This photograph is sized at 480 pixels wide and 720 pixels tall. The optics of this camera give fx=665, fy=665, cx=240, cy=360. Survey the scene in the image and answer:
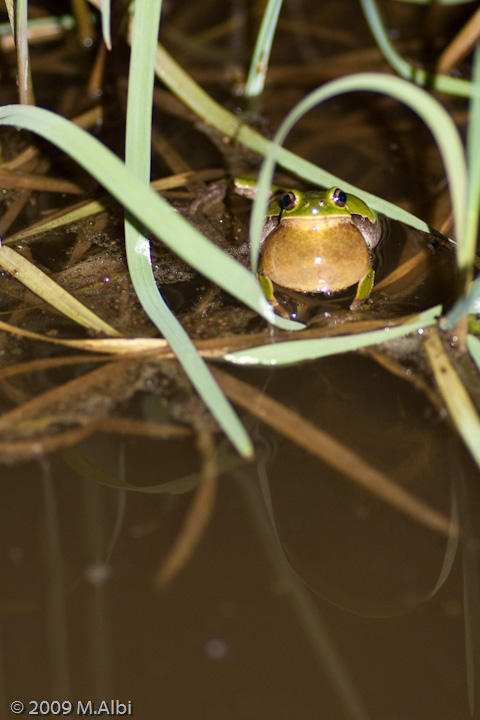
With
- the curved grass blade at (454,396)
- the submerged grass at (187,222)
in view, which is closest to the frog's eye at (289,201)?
the submerged grass at (187,222)

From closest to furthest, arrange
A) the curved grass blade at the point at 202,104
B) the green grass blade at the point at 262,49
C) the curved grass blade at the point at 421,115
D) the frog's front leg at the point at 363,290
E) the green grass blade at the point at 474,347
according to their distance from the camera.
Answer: the curved grass blade at the point at 421,115 < the green grass blade at the point at 474,347 < the frog's front leg at the point at 363,290 < the green grass blade at the point at 262,49 < the curved grass blade at the point at 202,104

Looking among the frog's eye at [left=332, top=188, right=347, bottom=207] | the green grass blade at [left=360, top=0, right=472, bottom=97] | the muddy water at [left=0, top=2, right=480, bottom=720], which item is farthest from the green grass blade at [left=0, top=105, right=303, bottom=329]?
the green grass blade at [left=360, top=0, right=472, bottom=97]

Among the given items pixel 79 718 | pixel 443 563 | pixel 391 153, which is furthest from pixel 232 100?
pixel 79 718

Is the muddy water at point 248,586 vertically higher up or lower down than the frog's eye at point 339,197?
lower down

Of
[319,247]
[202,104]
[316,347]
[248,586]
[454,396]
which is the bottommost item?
[248,586]

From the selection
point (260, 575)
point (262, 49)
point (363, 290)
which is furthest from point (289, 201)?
point (260, 575)

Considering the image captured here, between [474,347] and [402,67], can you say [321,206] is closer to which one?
[474,347]

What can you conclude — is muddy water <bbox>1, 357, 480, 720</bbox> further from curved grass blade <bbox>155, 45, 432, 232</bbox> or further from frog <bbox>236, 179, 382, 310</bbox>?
→ curved grass blade <bbox>155, 45, 432, 232</bbox>

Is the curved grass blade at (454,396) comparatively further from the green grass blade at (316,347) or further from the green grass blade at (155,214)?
the green grass blade at (155,214)
